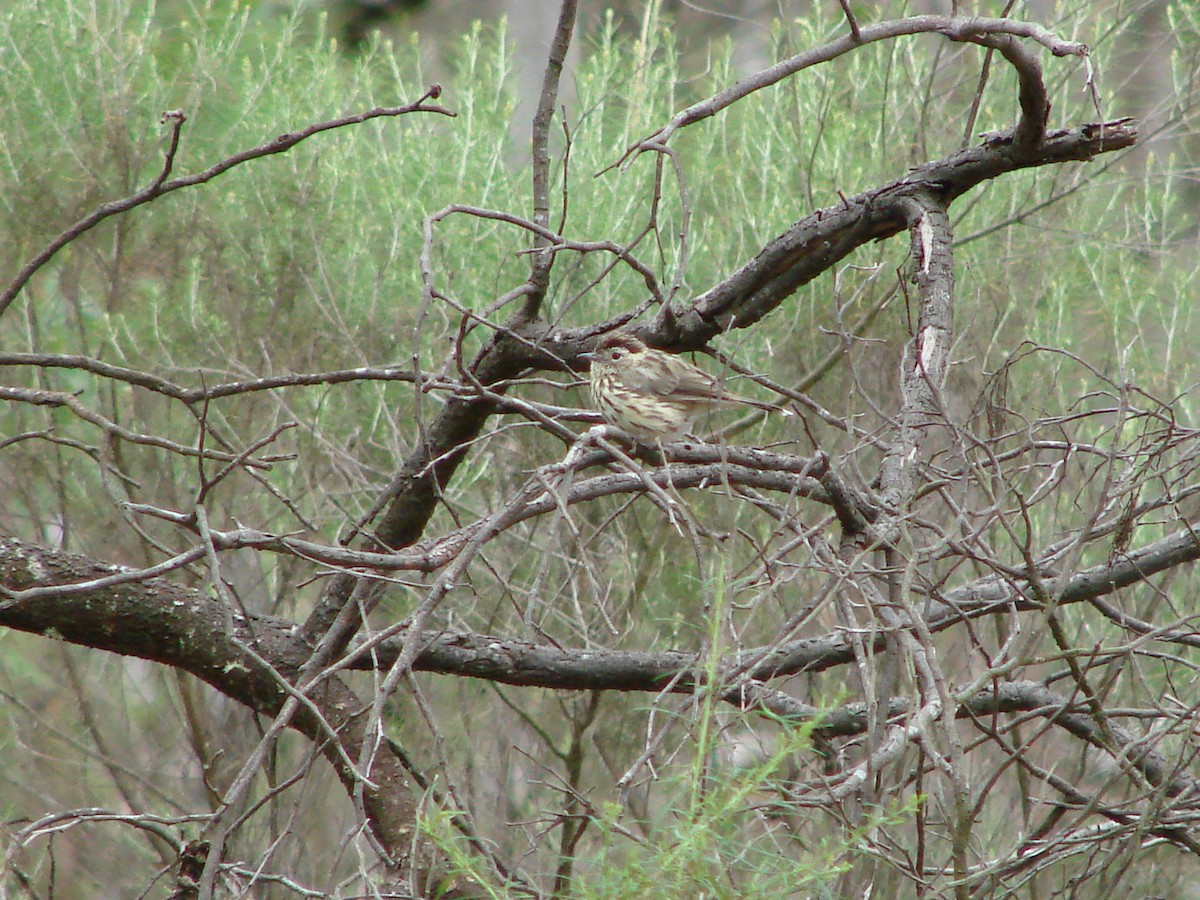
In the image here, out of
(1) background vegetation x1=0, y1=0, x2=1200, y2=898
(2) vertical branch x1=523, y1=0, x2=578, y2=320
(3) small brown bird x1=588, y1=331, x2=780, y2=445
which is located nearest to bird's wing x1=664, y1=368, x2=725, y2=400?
(3) small brown bird x1=588, y1=331, x2=780, y2=445

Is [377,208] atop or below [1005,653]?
atop

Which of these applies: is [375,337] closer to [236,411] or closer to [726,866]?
[236,411]

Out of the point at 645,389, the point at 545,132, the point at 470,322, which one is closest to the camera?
the point at 545,132

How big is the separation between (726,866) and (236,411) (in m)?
4.95

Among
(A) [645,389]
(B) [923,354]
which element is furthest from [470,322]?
(B) [923,354]

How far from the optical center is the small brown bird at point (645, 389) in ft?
14.4

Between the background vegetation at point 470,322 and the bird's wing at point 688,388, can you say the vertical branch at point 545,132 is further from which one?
the background vegetation at point 470,322

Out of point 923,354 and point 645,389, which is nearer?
point 923,354

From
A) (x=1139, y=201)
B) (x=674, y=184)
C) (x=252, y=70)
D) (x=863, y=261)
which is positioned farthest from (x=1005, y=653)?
(x=1139, y=201)

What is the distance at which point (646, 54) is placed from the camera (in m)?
6.95

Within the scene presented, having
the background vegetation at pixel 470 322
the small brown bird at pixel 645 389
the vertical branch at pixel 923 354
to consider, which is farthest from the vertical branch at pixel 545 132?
the background vegetation at pixel 470 322

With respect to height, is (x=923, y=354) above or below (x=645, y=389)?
below

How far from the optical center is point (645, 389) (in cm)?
462

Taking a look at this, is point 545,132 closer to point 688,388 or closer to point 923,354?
point 688,388
